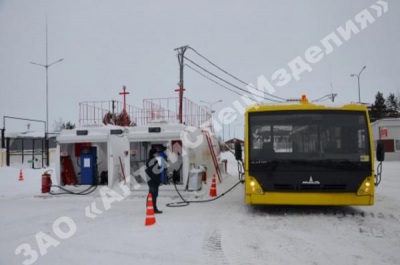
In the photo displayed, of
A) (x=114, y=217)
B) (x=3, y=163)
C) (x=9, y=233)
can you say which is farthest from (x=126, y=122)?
(x=3, y=163)

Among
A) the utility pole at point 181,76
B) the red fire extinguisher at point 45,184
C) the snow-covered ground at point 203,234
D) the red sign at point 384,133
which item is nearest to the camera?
the snow-covered ground at point 203,234

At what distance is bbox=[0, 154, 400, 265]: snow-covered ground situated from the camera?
6016 mm

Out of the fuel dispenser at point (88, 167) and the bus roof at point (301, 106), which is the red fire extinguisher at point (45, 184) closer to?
the fuel dispenser at point (88, 167)

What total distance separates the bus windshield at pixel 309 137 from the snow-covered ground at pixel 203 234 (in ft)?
5.30

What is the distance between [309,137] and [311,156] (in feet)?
1.64

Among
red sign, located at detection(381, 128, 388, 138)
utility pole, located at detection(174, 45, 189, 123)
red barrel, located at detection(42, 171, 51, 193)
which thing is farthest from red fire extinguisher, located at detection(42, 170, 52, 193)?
red sign, located at detection(381, 128, 388, 138)

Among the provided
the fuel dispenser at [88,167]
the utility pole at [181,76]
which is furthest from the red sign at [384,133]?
the fuel dispenser at [88,167]

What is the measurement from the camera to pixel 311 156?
882 cm

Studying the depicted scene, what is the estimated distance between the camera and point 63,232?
800 cm

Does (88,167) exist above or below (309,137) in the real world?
below

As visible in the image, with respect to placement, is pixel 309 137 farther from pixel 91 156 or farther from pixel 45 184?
pixel 45 184

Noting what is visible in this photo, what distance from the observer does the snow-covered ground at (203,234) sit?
6016 millimetres

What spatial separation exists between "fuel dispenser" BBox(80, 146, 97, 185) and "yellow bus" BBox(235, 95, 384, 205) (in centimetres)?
843

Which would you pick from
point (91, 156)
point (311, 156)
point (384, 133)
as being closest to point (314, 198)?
point (311, 156)
